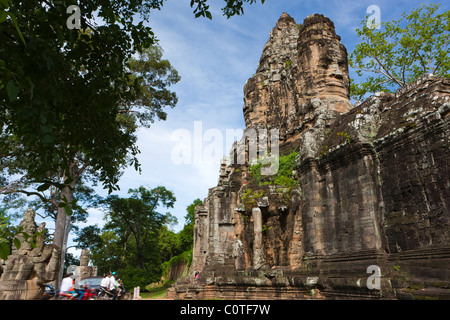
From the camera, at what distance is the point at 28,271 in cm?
950

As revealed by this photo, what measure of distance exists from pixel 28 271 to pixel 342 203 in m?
9.18

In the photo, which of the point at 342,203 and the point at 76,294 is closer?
the point at 342,203

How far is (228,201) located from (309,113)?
18.6 feet

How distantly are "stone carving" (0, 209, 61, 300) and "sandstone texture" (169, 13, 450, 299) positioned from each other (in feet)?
19.1

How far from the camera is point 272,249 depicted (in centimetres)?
1263

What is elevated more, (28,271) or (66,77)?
(66,77)

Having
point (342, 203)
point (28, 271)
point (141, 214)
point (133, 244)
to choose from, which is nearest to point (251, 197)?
point (342, 203)

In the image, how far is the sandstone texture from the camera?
6.64m

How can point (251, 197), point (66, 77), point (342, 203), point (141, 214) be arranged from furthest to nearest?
point (141, 214) → point (251, 197) → point (342, 203) → point (66, 77)

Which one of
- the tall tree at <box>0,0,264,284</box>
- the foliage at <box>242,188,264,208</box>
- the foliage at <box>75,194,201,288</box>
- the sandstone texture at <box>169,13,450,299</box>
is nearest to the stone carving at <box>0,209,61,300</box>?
the tall tree at <box>0,0,264,284</box>

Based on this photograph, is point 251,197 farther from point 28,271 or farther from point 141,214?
point 141,214
